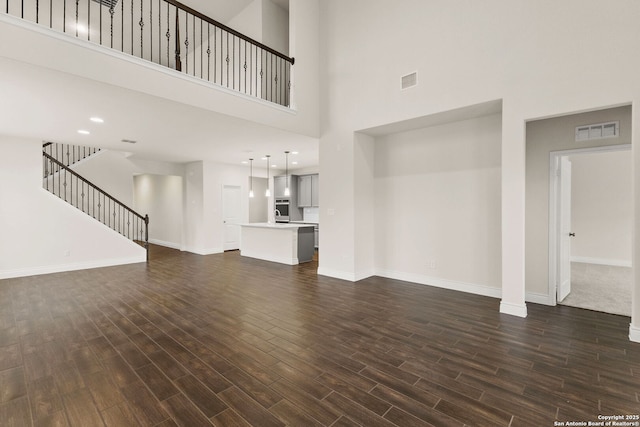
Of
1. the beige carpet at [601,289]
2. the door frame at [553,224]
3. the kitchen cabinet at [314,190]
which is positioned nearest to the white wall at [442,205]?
the door frame at [553,224]

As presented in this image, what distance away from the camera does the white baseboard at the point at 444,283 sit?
4.18 m

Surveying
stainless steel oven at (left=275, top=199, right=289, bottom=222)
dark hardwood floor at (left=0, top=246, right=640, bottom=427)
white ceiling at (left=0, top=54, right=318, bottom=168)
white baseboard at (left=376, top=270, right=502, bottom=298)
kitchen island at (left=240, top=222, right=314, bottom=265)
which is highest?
white ceiling at (left=0, top=54, right=318, bottom=168)

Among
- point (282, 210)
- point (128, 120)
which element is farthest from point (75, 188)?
point (282, 210)

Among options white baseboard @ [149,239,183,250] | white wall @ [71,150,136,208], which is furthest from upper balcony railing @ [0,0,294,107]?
white baseboard @ [149,239,183,250]

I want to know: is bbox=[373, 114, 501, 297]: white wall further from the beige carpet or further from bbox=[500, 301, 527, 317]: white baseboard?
the beige carpet

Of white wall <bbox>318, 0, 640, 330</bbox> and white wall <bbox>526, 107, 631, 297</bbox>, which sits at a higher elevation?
white wall <bbox>318, 0, 640, 330</bbox>

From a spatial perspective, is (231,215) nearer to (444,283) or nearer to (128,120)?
(128,120)

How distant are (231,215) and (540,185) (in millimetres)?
7872

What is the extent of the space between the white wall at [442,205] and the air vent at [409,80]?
0.85m

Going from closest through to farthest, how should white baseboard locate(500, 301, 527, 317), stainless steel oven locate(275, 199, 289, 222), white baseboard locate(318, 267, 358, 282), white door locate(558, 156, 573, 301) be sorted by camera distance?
white baseboard locate(500, 301, 527, 317), white door locate(558, 156, 573, 301), white baseboard locate(318, 267, 358, 282), stainless steel oven locate(275, 199, 289, 222)

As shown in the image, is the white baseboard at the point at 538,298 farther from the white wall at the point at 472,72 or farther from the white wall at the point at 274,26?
the white wall at the point at 274,26

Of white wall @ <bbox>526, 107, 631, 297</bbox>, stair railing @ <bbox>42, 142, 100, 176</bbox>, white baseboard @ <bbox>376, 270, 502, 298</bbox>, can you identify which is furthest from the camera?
stair railing @ <bbox>42, 142, 100, 176</bbox>

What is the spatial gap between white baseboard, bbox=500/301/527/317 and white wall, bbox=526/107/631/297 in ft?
2.30

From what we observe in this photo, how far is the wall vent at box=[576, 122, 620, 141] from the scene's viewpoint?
130 inches
